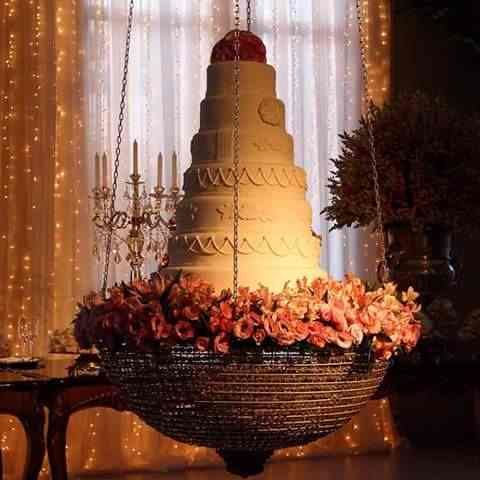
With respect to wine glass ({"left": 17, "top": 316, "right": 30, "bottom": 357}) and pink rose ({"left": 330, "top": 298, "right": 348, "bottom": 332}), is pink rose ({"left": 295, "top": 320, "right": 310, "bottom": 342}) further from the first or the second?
wine glass ({"left": 17, "top": 316, "right": 30, "bottom": 357})

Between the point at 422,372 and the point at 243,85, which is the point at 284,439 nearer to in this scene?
the point at 243,85

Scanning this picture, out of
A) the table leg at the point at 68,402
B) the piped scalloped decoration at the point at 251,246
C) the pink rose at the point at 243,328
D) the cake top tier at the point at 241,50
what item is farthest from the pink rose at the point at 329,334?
the table leg at the point at 68,402

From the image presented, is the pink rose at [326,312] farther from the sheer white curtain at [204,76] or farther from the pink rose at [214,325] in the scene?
the sheer white curtain at [204,76]

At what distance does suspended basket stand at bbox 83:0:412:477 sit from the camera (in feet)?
5.60

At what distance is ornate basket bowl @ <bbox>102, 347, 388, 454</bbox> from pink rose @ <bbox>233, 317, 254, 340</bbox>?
3cm

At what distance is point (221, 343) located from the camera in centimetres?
170

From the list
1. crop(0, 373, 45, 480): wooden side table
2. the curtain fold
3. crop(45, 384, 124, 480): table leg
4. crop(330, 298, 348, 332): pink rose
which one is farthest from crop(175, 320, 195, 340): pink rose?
the curtain fold

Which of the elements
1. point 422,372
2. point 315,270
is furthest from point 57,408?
point 315,270

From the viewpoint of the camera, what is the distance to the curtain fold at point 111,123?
Answer: 17.5 feet

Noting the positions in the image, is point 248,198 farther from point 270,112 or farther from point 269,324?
point 269,324

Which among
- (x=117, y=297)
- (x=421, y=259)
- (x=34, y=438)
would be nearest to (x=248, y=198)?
(x=117, y=297)

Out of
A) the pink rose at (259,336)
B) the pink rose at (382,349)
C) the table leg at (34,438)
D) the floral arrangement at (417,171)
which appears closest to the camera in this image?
the pink rose at (259,336)

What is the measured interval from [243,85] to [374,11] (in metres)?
3.67

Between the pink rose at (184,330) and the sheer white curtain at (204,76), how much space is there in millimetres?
3727
